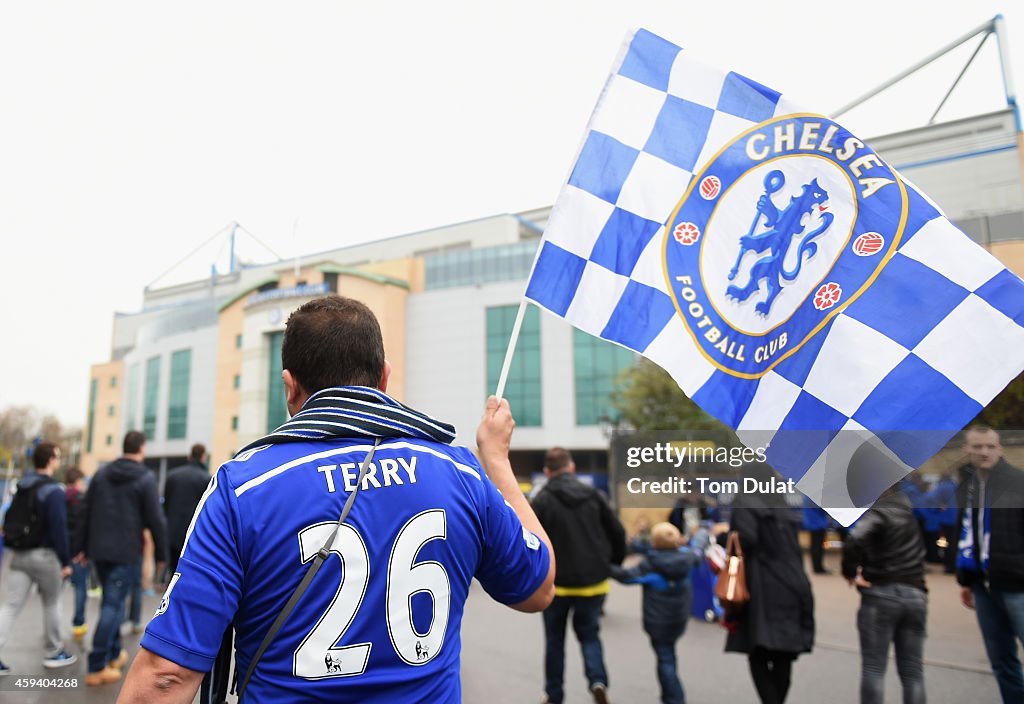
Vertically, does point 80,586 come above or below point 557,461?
below

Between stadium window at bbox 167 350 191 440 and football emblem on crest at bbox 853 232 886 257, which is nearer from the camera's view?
football emblem on crest at bbox 853 232 886 257

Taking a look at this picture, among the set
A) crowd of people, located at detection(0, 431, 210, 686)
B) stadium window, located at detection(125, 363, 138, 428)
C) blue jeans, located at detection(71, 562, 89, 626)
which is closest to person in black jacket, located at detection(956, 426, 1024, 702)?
crowd of people, located at detection(0, 431, 210, 686)

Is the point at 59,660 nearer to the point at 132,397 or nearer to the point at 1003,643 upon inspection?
the point at 1003,643

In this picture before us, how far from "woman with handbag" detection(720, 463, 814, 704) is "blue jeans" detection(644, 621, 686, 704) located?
0.64m

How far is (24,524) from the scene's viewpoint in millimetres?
6227

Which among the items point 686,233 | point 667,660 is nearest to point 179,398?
point 667,660

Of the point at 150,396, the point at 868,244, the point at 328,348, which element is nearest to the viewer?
the point at 328,348

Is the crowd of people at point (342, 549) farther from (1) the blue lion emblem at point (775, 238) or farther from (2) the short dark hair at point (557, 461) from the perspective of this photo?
(2) the short dark hair at point (557, 461)

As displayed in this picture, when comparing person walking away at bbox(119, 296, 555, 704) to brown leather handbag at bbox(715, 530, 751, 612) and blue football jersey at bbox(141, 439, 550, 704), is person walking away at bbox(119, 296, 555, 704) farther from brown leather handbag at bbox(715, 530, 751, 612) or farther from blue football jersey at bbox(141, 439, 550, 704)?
brown leather handbag at bbox(715, 530, 751, 612)

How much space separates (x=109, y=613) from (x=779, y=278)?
5.75m

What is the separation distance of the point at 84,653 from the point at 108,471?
2.01 meters

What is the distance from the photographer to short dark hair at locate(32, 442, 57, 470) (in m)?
6.40

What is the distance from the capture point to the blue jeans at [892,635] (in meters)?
4.54

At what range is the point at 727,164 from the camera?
10.1 ft
